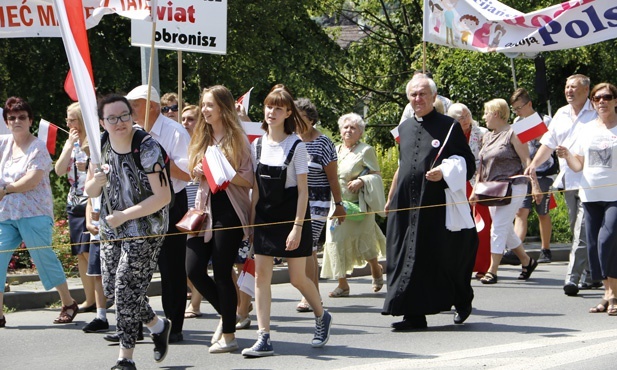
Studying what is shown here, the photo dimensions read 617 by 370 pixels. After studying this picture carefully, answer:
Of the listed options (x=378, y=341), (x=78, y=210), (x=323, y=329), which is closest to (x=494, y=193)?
(x=378, y=341)

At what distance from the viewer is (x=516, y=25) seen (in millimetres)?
11383

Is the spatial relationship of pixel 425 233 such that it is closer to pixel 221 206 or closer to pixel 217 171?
pixel 221 206

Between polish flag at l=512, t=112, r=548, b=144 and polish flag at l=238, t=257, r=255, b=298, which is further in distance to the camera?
polish flag at l=512, t=112, r=548, b=144

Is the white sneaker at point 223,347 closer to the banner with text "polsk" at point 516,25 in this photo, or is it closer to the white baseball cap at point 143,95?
the white baseball cap at point 143,95

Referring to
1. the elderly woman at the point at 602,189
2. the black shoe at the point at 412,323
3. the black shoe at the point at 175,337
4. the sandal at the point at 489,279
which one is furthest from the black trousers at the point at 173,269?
the sandal at the point at 489,279

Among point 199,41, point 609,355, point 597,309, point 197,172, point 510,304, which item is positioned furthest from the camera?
point 199,41

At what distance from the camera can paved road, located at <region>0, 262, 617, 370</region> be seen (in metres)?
7.53

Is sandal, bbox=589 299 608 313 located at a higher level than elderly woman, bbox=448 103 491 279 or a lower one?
lower

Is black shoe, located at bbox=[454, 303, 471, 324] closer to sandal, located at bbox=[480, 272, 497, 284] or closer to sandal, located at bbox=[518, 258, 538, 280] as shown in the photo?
sandal, located at bbox=[480, 272, 497, 284]

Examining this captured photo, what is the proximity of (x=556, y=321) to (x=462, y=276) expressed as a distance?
0.92 m

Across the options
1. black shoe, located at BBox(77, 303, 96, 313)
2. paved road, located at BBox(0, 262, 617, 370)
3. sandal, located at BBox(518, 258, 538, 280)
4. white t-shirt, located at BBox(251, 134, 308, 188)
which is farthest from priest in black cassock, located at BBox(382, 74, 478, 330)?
sandal, located at BBox(518, 258, 538, 280)

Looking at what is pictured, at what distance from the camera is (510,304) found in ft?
33.9

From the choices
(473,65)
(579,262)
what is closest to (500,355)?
(579,262)

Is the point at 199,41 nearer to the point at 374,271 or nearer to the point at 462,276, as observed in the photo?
the point at 374,271
